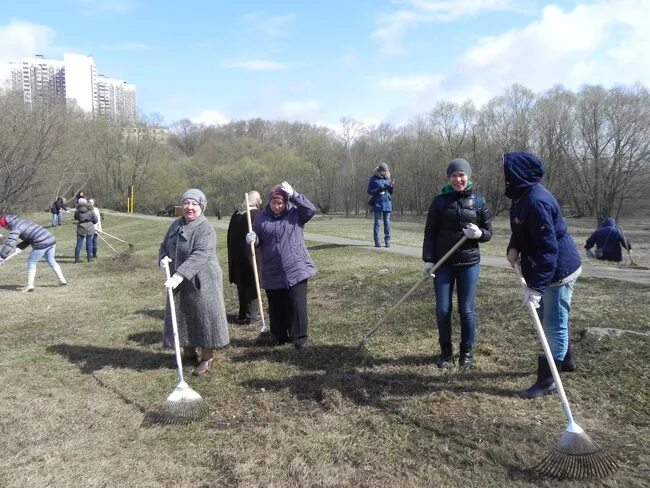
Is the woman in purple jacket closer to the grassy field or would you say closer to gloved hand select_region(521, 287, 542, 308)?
the grassy field

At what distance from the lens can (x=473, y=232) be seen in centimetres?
446

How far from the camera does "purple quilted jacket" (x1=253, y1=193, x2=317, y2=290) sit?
5.68 m

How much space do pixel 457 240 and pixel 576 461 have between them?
209 centimetres

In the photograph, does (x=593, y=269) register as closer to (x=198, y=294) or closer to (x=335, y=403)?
(x=335, y=403)

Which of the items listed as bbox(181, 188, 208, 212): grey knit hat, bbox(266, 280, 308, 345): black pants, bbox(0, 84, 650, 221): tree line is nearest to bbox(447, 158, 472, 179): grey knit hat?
bbox(266, 280, 308, 345): black pants

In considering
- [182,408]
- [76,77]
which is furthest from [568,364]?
[76,77]

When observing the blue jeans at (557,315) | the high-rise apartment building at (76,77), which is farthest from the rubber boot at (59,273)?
the high-rise apartment building at (76,77)

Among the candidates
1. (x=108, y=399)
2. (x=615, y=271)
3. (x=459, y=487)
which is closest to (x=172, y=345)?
(x=108, y=399)

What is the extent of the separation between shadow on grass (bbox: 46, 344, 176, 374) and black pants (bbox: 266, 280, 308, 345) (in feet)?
3.99

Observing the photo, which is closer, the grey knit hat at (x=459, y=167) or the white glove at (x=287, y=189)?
the grey knit hat at (x=459, y=167)

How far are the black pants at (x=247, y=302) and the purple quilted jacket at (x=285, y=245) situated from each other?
151cm

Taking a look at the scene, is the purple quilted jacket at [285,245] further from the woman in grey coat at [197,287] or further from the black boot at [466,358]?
the black boot at [466,358]

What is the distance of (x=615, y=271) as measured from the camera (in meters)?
8.80

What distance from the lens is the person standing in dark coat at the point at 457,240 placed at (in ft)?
15.4
